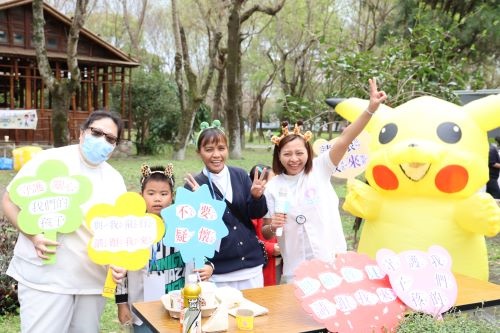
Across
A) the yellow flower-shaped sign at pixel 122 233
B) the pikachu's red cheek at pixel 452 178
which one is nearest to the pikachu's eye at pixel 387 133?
the pikachu's red cheek at pixel 452 178

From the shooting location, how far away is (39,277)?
8.55 feet

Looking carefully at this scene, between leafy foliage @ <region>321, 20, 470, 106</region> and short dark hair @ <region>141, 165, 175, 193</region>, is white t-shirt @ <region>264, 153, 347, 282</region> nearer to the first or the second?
short dark hair @ <region>141, 165, 175, 193</region>

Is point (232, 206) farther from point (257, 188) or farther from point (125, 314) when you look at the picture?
point (125, 314)

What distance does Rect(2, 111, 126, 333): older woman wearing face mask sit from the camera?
261 cm

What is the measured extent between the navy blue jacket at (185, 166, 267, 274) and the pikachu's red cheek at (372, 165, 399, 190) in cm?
124

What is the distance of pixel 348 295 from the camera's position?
8.74 feet

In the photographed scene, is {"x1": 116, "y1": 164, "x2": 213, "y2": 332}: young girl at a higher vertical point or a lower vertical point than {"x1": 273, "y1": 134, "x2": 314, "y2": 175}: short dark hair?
lower

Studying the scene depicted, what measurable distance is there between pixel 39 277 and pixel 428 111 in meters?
2.90

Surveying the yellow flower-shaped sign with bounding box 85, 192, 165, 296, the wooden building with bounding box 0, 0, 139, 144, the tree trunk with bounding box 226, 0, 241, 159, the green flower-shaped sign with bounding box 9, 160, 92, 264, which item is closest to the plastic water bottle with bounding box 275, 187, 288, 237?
the yellow flower-shaped sign with bounding box 85, 192, 165, 296

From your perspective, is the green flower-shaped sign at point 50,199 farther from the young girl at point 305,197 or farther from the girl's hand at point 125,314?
the young girl at point 305,197

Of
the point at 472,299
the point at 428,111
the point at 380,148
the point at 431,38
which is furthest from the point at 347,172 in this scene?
the point at 431,38

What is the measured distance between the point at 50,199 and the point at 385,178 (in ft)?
7.88

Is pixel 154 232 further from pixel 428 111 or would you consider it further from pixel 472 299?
pixel 428 111

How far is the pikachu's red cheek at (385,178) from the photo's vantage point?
12.8ft
